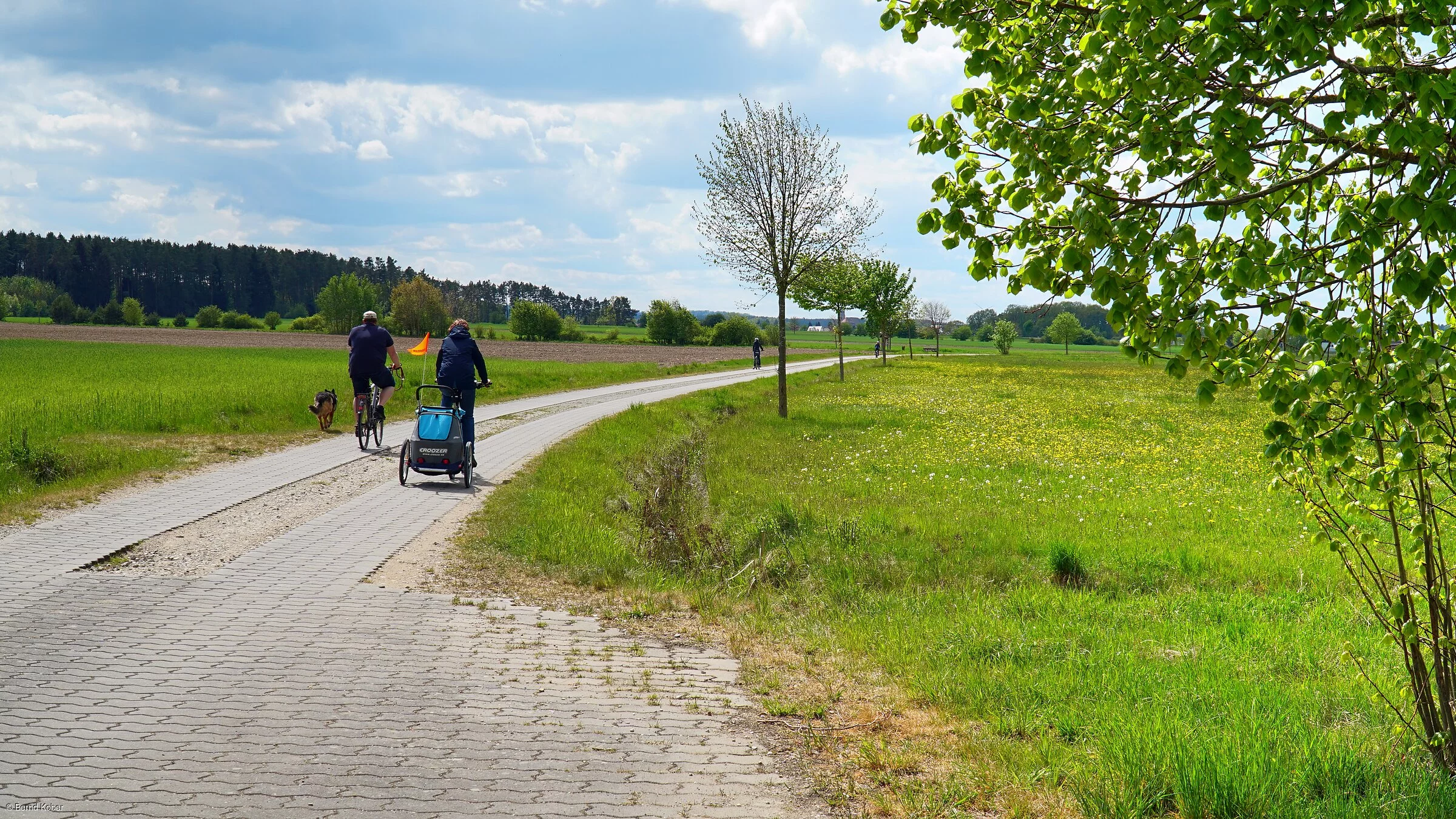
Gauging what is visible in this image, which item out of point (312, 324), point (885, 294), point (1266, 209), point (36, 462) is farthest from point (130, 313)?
point (1266, 209)

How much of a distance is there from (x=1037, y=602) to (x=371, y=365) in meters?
11.2

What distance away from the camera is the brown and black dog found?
55.7ft

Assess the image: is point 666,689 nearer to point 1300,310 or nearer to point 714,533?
point 1300,310

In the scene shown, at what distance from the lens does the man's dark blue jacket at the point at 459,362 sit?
39.3 ft

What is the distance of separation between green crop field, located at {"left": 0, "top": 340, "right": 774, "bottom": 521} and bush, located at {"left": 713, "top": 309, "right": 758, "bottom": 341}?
6861 cm

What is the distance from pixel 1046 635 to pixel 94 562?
7303 millimetres

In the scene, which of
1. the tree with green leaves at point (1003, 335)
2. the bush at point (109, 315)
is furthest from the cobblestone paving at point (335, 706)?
the bush at point (109, 315)

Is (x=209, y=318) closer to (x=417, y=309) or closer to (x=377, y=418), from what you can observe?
(x=417, y=309)

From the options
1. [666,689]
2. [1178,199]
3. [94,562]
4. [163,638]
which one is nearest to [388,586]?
[163,638]

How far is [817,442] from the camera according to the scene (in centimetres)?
1878

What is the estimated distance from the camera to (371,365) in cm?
1480

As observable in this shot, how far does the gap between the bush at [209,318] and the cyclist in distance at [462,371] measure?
340 ft

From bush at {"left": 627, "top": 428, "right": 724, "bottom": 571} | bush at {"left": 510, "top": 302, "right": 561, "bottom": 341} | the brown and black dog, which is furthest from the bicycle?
bush at {"left": 510, "top": 302, "right": 561, "bottom": 341}

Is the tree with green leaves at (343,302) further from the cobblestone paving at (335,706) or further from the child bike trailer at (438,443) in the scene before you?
the cobblestone paving at (335,706)
